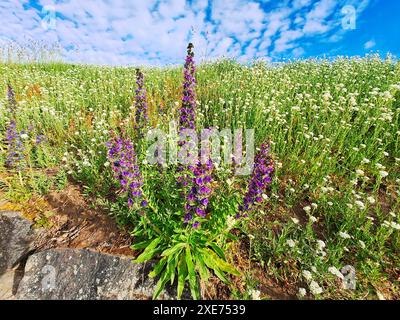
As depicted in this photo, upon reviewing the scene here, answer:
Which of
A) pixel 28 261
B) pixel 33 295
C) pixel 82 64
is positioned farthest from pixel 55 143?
pixel 82 64

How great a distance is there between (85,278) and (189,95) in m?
2.88

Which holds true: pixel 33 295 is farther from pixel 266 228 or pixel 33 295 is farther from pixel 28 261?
pixel 266 228

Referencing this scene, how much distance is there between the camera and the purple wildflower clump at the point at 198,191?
2.67m

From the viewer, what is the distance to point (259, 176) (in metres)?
2.84

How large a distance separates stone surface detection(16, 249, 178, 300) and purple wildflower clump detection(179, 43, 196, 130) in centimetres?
Result: 204

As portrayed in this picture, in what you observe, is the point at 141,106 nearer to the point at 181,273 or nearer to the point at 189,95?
the point at 189,95

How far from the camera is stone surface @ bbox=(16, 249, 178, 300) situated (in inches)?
122

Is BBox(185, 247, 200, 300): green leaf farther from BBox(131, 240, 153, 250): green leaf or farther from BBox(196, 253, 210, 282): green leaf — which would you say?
BBox(131, 240, 153, 250): green leaf

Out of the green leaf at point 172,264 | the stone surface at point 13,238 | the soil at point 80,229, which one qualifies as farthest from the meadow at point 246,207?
the stone surface at point 13,238

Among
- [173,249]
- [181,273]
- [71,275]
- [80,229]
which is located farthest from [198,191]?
[80,229]

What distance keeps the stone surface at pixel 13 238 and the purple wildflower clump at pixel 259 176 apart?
335cm

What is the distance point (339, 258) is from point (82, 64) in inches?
591

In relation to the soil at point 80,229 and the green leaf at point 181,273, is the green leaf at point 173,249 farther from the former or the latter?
the soil at point 80,229

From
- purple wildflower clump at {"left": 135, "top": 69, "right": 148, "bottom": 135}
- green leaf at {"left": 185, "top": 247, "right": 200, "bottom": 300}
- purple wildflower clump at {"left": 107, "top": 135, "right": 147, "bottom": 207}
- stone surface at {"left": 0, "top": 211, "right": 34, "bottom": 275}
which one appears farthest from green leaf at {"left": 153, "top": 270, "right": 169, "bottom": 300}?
purple wildflower clump at {"left": 135, "top": 69, "right": 148, "bottom": 135}
